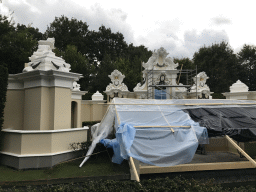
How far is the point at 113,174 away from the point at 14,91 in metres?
5.92

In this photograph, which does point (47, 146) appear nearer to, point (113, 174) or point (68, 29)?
point (113, 174)

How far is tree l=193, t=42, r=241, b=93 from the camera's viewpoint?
33.7 meters

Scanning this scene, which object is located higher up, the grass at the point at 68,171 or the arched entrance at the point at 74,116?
the arched entrance at the point at 74,116

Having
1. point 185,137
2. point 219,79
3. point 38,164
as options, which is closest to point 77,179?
point 38,164

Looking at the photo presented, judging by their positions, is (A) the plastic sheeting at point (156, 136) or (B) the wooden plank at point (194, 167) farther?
(B) the wooden plank at point (194, 167)

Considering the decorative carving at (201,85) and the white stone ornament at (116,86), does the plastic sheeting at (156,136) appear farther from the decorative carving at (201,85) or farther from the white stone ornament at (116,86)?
the decorative carving at (201,85)

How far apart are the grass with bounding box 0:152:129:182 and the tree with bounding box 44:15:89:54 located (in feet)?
106

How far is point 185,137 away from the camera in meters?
6.93

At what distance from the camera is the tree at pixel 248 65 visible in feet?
117

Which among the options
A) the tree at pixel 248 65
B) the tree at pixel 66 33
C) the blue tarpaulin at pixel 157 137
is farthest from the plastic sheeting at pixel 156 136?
the tree at pixel 248 65

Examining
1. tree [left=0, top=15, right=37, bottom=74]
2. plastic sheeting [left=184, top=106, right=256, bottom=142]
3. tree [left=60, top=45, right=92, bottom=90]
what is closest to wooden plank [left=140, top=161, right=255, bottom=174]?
plastic sheeting [left=184, top=106, right=256, bottom=142]

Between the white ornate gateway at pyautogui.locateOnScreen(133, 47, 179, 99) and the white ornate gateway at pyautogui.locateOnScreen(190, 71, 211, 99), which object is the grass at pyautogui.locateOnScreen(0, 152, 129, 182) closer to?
the white ornate gateway at pyautogui.locateOnScreen(133, 47, 179, 99)

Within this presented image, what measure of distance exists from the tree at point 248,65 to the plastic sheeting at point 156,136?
33.0 meters

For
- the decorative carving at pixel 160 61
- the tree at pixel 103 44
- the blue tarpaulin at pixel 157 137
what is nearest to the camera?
the blue tarpaulin at pixel 157 137
